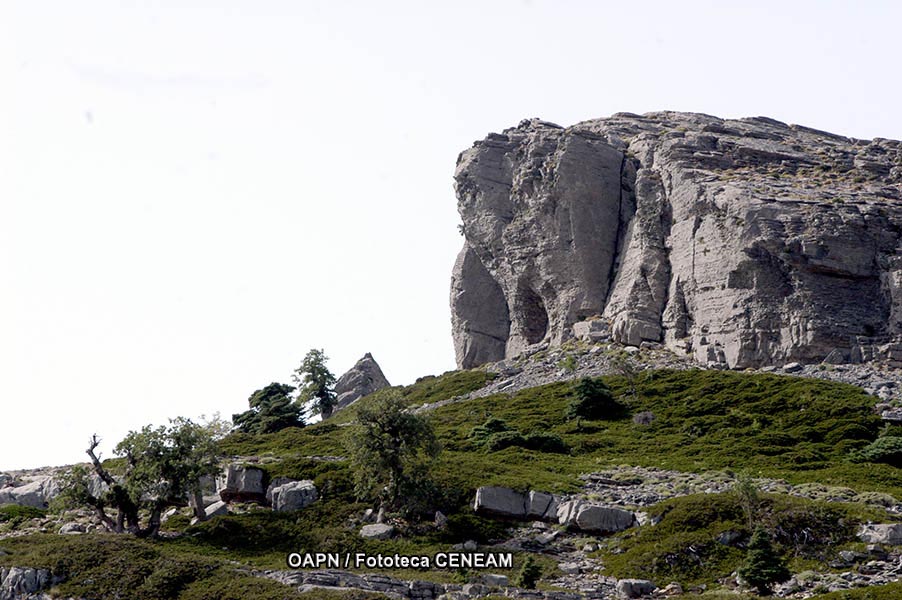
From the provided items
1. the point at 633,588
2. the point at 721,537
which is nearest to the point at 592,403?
the point at 721,537

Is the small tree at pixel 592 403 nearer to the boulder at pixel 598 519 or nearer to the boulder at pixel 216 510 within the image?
the boulder at pixel 598 519

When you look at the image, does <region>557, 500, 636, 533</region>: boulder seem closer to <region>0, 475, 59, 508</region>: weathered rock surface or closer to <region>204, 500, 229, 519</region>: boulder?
<region>204, 500, 229, 519</region>: boulder

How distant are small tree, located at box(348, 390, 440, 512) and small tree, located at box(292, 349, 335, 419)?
45277mm

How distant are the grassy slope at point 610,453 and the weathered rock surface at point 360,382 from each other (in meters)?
17.4

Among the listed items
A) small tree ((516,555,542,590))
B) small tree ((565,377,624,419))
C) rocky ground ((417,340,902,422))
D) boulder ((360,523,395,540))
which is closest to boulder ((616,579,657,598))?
small tree ((516,555,542,590))

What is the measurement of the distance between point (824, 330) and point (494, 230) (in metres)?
40.1

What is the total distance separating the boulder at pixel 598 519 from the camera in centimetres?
5072

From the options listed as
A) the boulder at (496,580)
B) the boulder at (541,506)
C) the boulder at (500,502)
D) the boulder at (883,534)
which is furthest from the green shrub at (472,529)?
the boulder at (883,534)

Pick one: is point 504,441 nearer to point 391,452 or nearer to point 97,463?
point 391,452

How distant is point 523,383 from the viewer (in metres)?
91.6

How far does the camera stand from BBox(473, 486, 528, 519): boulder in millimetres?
53188

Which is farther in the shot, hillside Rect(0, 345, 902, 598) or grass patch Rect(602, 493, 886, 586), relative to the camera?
hillside Rect(0, 345, 902, 598)

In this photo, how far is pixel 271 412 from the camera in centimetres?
9600

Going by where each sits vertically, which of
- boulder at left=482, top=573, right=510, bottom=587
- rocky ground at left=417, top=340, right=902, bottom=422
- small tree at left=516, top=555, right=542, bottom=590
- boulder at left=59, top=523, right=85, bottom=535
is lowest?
boulder at left=482, top=573, right=510, bottom=587
